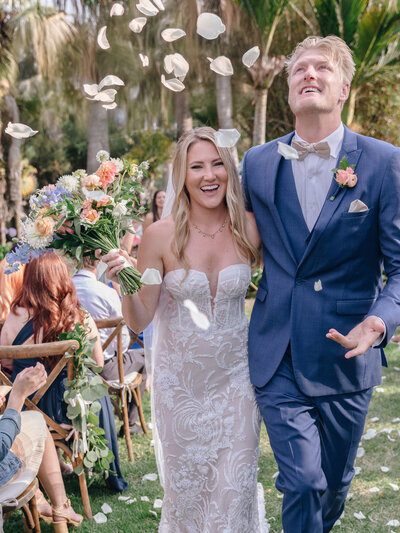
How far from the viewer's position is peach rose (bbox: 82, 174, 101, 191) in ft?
10.1

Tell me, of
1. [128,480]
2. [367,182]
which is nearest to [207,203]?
[367,182]

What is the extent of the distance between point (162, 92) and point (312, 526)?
23570 mm

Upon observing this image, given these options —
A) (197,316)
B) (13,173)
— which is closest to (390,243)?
(197,316)

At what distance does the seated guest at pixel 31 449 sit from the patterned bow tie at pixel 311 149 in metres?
1.68

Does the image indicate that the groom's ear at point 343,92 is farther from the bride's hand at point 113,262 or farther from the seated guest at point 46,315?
the seated guest at point 46,315

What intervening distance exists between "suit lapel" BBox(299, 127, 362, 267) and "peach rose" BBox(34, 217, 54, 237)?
116 centimetres

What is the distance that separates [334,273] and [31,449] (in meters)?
1.78

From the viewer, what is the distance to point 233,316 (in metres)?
3.36

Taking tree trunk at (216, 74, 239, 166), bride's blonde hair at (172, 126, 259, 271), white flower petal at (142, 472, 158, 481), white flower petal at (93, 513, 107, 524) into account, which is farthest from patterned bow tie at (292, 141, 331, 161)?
tree trunk at (216, 74, 239, 166)

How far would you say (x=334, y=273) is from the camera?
2.95m

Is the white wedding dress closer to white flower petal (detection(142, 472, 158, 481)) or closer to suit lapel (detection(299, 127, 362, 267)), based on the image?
suit lapel (detection(299, 127, 362, 267))

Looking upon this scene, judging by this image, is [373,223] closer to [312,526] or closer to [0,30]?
[312,526]

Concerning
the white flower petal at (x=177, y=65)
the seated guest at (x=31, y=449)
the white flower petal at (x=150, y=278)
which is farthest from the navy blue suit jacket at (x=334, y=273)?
the seated guest at (x=31, y=449)

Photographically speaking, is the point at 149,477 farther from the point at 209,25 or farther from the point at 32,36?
the point at 32,36
